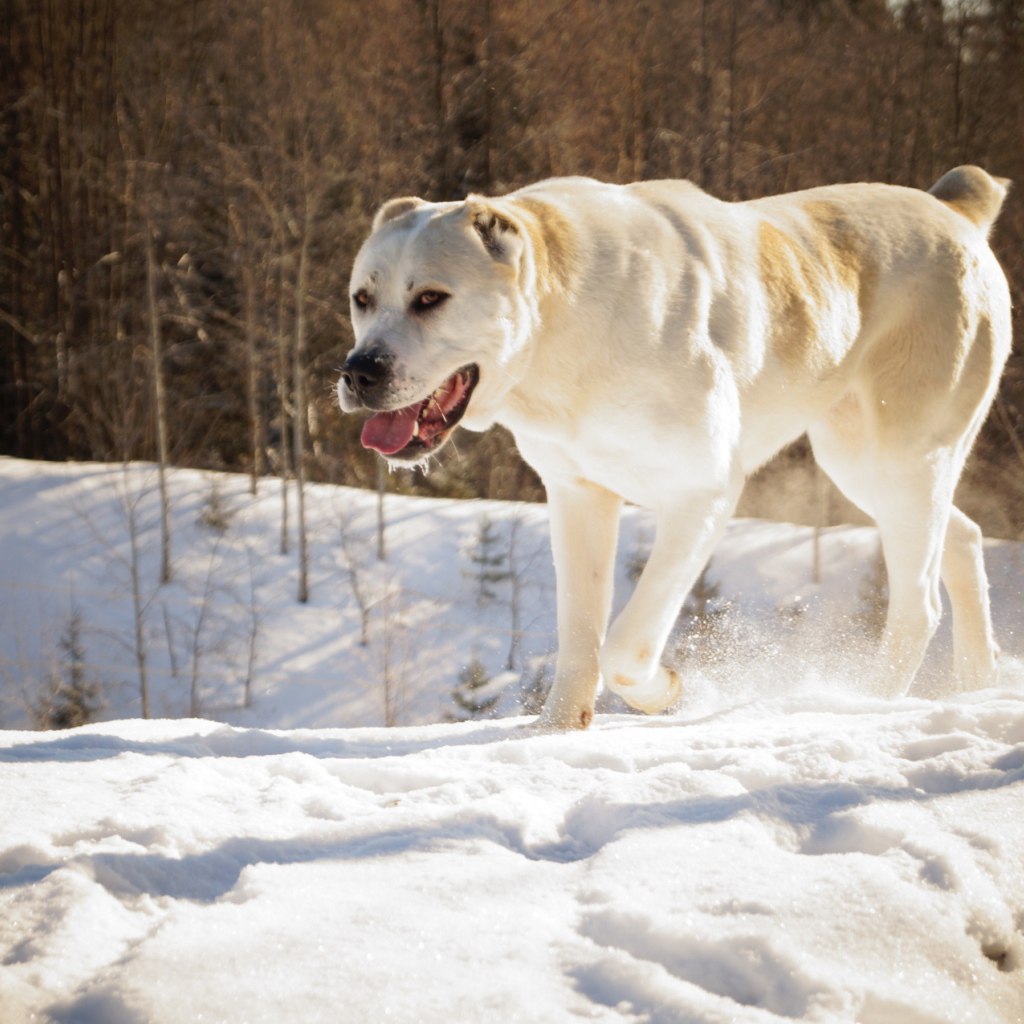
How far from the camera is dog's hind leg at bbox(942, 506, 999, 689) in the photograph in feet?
14.2

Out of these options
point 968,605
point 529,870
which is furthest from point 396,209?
point 968,605

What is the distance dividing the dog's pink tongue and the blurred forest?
10010 millimetres

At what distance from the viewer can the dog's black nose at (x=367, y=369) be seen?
2.88 metres

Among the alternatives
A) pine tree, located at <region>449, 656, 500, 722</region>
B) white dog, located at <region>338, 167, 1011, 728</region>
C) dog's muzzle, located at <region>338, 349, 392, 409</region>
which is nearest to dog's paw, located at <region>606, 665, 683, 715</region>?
white dog, located at <region>338, 167, 1011, 728</region>

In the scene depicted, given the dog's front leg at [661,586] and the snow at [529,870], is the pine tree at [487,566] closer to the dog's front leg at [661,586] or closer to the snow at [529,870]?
the snow at [529,870]

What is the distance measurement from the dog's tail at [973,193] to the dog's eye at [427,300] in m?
2.71

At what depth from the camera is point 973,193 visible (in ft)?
14.9

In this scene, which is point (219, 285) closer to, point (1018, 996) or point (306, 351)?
point (306, 351)

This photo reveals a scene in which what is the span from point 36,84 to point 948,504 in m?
17.6

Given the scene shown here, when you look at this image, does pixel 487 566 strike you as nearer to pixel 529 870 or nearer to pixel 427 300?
pixel 427 300

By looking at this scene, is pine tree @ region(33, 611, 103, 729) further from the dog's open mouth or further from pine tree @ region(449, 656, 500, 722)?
the dog's open mouth

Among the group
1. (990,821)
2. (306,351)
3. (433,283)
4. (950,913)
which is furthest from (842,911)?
(306,351)

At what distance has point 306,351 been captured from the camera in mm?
14664

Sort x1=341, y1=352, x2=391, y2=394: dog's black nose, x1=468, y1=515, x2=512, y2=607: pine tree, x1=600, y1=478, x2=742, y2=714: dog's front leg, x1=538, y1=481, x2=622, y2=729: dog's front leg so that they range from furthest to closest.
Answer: x1=468, y1=515, x2=512, y2=607: pine tree → x1=538, y1=481, x2=622, y2=729: dog's front leg → x1=600, y1=478, x2=742, y2=714: dog's front leg → x1=341, y1=352, x2=391, y2=394: dog's black nose
